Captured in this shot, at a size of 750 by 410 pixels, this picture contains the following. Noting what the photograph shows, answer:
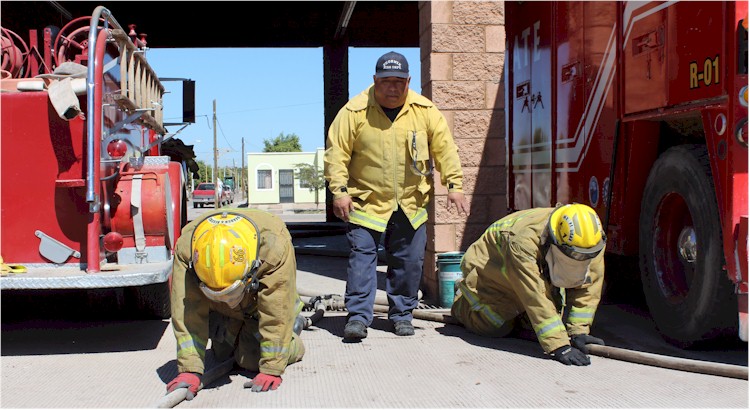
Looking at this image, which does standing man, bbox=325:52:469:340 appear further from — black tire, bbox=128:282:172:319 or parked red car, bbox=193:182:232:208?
parked red car, bbox=193:182:232:208

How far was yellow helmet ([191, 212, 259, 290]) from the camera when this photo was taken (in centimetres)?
372

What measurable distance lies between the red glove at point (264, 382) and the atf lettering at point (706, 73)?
279cm

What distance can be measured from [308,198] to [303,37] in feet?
125

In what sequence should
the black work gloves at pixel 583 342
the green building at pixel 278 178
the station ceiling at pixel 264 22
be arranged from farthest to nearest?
the green building at pixel 278 178 < the station ceiling at pixel 264 22 < the black work gloves at pixel 583 342

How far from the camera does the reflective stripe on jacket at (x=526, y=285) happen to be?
461 centimetres

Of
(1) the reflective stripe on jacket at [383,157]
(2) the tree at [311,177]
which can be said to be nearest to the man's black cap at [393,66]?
(1) the reflective stripe on jacket at [383,157]

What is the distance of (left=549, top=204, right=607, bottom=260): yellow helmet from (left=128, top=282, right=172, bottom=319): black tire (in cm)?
296

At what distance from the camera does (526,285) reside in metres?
4.66

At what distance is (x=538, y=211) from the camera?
502 cm

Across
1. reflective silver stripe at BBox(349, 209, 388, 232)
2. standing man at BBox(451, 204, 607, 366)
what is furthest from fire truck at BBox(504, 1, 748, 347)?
reflective silver stripe at BBox(349, 209, 388, 232)

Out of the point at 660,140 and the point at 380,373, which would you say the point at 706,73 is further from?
the point at 380,373

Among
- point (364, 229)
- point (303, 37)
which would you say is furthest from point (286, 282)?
point (303, 37)

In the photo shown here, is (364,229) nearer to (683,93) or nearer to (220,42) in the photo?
(683,93)

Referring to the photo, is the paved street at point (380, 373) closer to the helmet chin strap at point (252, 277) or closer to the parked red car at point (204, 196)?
the helmet chin strap at point (252, 277)
